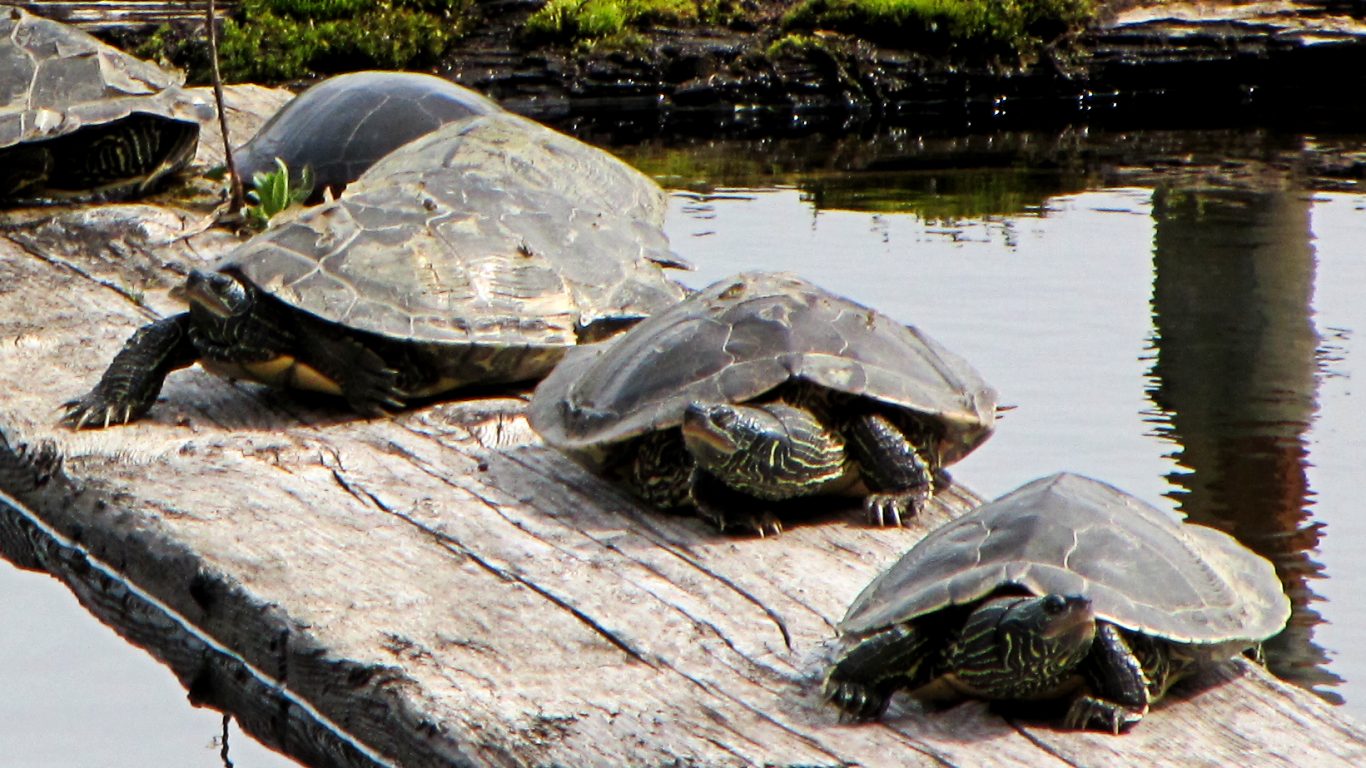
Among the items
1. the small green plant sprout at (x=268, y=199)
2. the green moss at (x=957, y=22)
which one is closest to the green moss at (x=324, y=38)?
the green moss at (x=957, y=22)

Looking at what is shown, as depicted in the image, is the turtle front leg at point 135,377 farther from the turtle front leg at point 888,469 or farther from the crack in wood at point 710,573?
the turtle front leg at point 888,469

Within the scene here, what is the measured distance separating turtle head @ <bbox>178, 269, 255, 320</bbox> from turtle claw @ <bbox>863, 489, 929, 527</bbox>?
1472 millimetres

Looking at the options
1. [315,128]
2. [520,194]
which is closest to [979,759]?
[520,194]

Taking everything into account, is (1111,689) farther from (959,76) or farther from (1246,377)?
(959,76)

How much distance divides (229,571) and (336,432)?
0.77 m

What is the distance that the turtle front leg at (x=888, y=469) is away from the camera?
335cm

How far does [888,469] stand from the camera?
337 centimetres

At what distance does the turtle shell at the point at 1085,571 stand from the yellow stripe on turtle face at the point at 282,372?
172 centimetres

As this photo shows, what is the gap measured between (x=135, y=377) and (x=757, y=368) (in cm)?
147

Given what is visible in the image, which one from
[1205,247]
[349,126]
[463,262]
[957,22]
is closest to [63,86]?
[349,126]

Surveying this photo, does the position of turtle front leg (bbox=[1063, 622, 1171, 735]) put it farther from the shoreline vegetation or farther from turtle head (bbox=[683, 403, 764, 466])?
the shoreline vegetation

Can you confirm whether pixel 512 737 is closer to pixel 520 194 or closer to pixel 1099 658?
pixel 1099 658

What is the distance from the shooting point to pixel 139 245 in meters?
5.38

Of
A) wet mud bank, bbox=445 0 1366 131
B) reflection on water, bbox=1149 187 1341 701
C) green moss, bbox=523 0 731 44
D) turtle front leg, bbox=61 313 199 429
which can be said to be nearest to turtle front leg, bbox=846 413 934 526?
reflection on water, bbox=1149 187 1341 701
